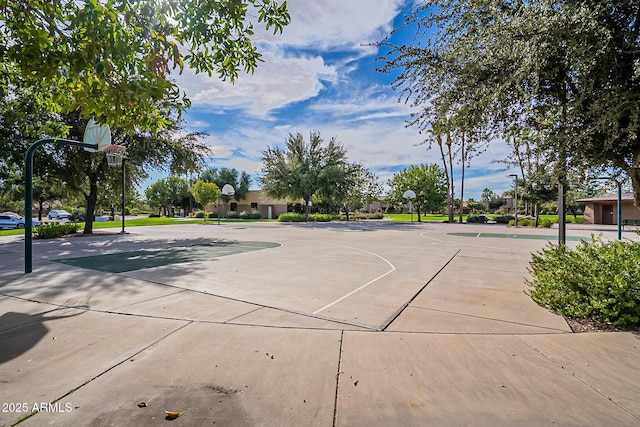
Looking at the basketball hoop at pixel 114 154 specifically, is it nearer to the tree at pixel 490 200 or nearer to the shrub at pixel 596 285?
the shrub at pixel 596 285

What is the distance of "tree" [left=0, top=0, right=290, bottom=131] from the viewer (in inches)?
128

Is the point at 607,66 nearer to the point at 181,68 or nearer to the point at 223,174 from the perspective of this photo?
the point at 181,68

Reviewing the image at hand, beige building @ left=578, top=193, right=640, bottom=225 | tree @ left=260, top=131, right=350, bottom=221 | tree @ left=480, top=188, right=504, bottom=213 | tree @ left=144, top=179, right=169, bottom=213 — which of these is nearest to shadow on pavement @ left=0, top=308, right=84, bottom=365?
tree @ left=260, top=131, right=350, bottom=221

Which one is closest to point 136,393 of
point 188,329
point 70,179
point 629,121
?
point 188,329

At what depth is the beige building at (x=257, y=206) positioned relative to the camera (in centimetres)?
5412

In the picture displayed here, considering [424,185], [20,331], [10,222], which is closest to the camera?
[20,331]

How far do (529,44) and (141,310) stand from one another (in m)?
6.49

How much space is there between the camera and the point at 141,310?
4547 mm

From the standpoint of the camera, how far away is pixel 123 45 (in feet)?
10.9

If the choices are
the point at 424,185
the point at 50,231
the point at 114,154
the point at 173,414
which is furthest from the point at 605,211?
the point at 50,231

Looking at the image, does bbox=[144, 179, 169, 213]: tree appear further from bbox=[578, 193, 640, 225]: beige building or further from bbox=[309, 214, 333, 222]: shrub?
bbox=[578, 193, 640, 225]: beige building

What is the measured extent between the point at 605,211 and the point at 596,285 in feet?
144

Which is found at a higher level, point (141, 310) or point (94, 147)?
point (94, 147)

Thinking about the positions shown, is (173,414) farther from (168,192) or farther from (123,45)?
(168,192)
